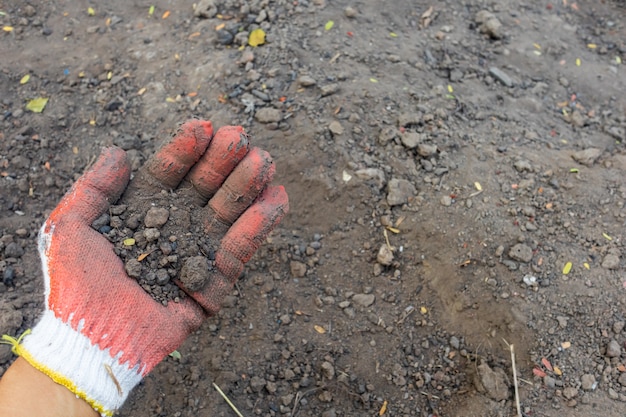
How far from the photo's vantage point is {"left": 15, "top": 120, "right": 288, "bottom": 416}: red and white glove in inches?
75.9

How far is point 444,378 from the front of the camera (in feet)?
8.05

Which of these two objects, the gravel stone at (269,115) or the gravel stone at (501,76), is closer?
the gravel stone at (269,115)

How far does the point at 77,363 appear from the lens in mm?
1894

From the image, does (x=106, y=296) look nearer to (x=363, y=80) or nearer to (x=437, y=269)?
(x=437, y=269)

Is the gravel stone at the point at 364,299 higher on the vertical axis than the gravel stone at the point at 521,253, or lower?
lower

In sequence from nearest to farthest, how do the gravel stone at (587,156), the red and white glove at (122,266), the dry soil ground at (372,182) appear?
the red and white glove at (122,266) → the dry soil ground at (372,182) → the gravel stone at (587,156)

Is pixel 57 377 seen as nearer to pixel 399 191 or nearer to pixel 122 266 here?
pixel 122 266

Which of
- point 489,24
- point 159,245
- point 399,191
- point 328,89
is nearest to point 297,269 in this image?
point 399,191

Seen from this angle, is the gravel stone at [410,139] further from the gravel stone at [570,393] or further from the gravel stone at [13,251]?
the gravel stone at [13,251]

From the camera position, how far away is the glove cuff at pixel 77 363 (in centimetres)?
187

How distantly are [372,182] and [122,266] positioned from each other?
4.22ft

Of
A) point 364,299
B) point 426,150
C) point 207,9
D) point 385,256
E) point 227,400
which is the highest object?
point 207,9

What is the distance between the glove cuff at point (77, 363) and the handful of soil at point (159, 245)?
0.93 feet

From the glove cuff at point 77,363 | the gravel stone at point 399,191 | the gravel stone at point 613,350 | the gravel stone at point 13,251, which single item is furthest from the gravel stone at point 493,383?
the gravel stone at point 13,251
